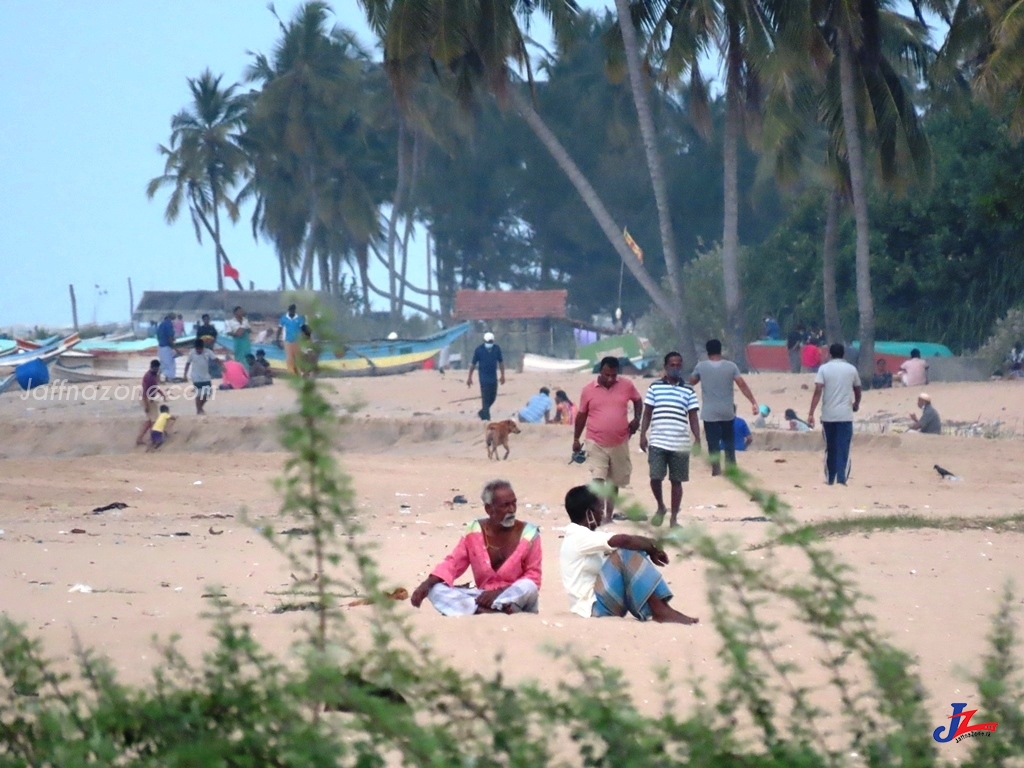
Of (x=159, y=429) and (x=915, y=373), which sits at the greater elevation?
(x=915, y=373)

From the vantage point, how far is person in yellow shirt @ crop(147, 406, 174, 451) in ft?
72.6

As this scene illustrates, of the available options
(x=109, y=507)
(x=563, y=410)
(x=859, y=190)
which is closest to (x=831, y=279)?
(x=859, y=190)

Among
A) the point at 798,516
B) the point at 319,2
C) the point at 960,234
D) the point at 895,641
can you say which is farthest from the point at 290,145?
the point at 895,641

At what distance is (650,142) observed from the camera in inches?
962

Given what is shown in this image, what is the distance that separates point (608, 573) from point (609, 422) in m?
4.54

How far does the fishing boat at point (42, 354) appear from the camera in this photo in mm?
34812

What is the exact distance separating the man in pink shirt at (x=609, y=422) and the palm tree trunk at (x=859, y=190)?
12.9m

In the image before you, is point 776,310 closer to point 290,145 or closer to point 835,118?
point 835,118

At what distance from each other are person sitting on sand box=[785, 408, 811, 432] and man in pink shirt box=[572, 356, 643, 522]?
8846mm

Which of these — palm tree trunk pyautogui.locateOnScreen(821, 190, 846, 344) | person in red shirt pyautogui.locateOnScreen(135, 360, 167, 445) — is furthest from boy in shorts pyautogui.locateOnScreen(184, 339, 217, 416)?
palm tree trunk pyautogui.locateOnScreen(821, 190, 846, 344)

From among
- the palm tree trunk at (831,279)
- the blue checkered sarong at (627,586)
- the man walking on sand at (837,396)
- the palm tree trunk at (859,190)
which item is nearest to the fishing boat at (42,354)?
the palm tree trunk at (831,279)

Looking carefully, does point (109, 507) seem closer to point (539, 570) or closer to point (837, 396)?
point (837, 396)

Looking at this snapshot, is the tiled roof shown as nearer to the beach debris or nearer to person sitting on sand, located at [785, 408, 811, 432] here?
person sitting on sand, located at [785, 408, 811, 432]

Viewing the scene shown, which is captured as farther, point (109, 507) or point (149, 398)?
point (149, 398)
